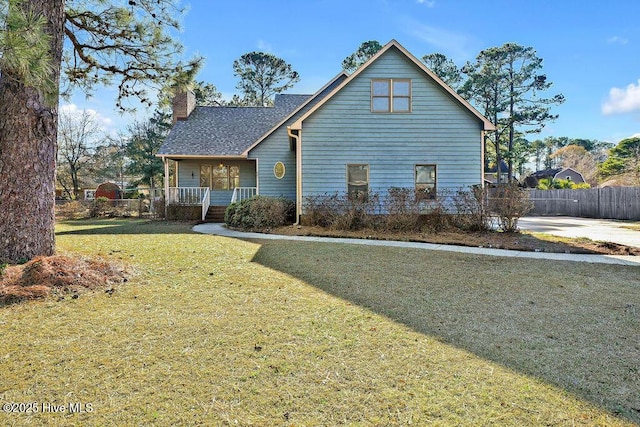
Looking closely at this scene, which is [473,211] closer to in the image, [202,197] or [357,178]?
[357,178]

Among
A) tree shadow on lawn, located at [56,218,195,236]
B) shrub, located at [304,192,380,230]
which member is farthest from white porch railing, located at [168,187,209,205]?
shrub, located at [304,192,380,230]

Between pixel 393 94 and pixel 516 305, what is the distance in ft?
34.2

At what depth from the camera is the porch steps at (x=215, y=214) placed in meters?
16.8

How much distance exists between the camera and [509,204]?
1060 cm

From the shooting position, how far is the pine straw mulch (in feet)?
14.3

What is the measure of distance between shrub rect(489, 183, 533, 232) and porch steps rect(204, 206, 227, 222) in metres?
11.6

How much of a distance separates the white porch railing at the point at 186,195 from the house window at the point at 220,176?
1.13m

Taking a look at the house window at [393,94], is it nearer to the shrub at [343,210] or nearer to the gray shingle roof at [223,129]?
the shrub at [343,210]

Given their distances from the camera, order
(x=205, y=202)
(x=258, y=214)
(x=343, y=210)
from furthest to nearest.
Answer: (x=205, y=202)
(x=258, y=214)
(x=343, y=210)

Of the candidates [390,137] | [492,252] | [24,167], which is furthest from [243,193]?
[492,252]

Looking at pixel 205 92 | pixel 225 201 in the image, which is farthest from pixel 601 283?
pixel 205 92

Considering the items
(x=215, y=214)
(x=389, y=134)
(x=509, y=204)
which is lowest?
(x=215, y=214)

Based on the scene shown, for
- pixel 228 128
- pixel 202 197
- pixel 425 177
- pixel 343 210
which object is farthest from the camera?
pixel 228 128

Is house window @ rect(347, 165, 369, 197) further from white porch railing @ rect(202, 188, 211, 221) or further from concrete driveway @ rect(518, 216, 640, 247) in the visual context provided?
white porch railing @ rect(202, 188, 211, 221)
